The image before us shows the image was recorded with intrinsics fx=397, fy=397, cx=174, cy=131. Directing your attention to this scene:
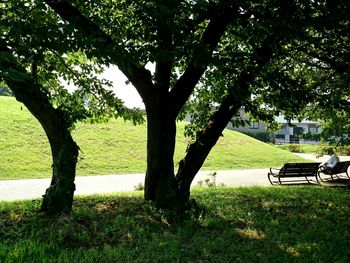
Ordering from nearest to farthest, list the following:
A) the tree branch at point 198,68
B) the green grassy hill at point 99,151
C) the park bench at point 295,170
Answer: the tree branch at point 198,68 < the park bench at point 295,170 < the green grassy hill at point 99,151

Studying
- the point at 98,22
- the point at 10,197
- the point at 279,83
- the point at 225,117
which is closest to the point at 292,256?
the point at 279,83

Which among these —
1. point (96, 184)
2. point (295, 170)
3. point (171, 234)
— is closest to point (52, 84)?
point (171, 234)

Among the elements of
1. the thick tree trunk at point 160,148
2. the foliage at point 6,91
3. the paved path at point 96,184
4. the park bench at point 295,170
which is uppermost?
the foliage at point 6,91

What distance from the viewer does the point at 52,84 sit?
8.59 meters

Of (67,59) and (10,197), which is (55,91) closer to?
(67,59)

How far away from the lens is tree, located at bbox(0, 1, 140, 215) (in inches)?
160

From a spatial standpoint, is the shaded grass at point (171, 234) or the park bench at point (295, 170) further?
the park bench at point (295, 170)

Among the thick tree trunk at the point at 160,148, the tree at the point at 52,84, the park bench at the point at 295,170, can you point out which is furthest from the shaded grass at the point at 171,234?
the park bench at the point at 295,170

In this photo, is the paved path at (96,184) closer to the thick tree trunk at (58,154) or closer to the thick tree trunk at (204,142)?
the thick tree trunk at (204,142)

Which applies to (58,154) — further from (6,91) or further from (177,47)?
(177,47)

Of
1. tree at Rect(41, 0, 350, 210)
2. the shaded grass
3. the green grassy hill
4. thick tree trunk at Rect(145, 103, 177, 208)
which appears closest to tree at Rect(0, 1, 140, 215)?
tree at Rect(41, 0, 350, 210)

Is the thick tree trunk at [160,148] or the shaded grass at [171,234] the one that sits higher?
the thick tree trunk at [160,148]

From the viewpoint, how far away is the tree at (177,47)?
15.5ft

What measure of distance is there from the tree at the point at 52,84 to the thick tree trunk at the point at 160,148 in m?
1.15
